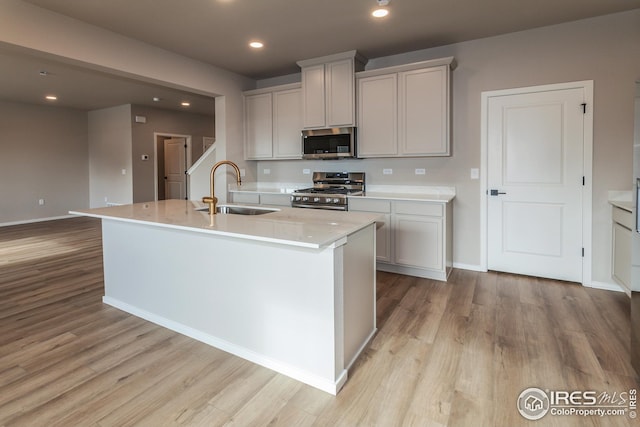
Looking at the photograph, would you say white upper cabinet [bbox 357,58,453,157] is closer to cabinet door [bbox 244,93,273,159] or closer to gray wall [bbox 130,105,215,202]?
cabinet door [bbox 244,93,273,159]

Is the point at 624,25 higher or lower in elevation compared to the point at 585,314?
higher

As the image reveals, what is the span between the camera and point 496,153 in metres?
3.83

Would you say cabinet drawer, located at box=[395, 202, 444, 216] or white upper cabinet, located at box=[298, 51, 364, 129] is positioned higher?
white upper cabinet, located at box=[298, 51, 364, 129]

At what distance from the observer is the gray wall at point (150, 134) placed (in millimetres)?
7613

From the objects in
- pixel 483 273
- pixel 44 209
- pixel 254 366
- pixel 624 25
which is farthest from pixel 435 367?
pixel 44 209

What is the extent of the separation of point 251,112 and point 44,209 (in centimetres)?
581

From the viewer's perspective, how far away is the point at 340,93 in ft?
14.1

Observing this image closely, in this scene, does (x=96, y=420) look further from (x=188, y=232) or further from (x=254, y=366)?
(x=188, y=232)

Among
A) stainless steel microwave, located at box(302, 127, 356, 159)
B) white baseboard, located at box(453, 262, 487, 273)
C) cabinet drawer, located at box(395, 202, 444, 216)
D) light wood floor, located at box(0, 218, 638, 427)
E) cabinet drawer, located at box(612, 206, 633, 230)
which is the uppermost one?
stainless steel microwave, located at box(302, 127, 356, 159)

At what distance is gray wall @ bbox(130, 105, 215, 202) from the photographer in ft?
25.0

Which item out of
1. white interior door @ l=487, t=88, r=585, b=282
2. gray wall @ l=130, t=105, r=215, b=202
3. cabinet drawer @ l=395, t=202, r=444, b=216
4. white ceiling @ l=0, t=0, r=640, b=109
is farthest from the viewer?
gray wall @ l=130, t=105, r=215, b=202

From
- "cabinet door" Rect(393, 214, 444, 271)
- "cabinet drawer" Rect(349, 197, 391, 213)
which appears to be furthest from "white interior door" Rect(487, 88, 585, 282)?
"cabinet drawer" Rect(349, 197, 391, 213)

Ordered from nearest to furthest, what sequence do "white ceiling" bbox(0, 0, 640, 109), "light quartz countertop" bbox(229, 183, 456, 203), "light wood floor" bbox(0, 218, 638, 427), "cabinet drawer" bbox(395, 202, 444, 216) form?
1. "light wood floor" bbox(0, 218, 638, 427)
2. "white ceiling" bbox(0, 0, 640, 109)
3. "cabinet drawer" bbox(395, 202, 444, 216)
4. "light quartz countertop" bbox(229, 183, 456, 203)

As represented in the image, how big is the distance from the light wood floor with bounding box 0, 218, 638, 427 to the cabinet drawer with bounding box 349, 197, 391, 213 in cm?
98
